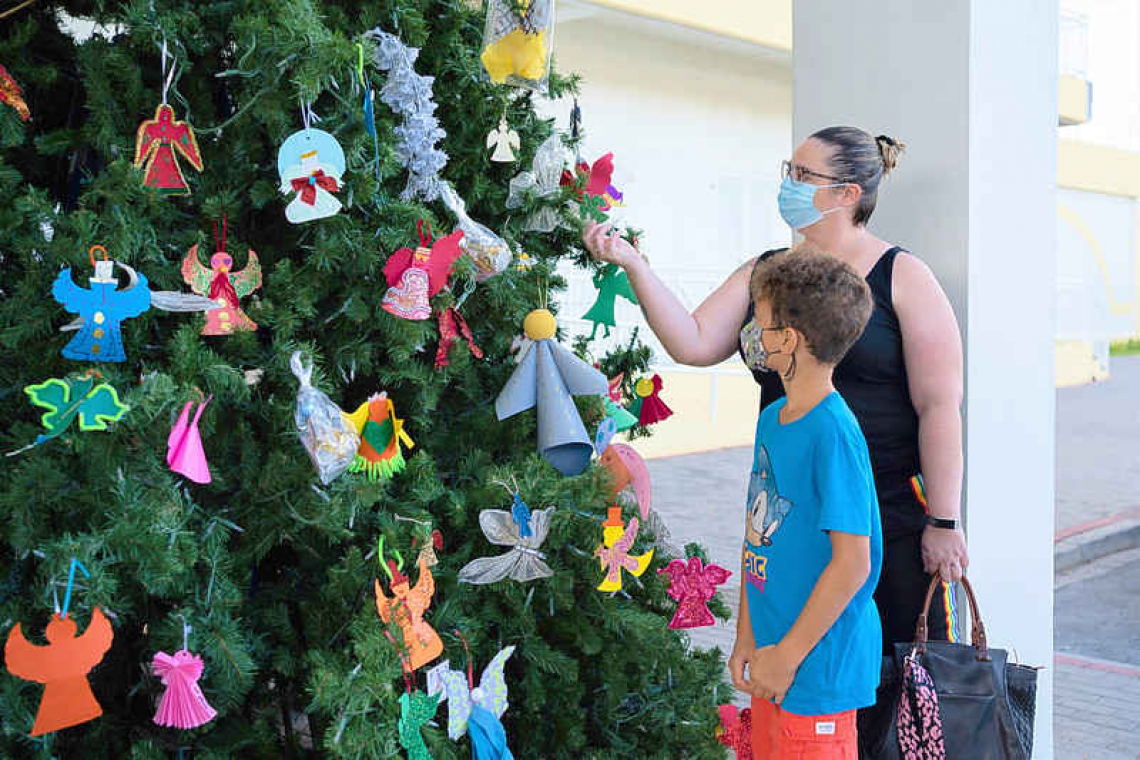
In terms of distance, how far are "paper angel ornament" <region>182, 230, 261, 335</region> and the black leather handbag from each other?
1.50 meters

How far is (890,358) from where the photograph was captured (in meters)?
2.43

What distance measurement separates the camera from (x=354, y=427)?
205 centimetres

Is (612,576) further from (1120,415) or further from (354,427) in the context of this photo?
(1120,415)

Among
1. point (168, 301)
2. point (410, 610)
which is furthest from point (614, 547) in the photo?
point (168, 301)

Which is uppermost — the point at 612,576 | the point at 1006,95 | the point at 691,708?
the point at 1006,95

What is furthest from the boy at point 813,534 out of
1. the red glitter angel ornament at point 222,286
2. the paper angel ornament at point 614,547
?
the red glitter angel ornament at point 222,286

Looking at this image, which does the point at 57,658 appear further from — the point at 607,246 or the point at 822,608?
the point at 607,246

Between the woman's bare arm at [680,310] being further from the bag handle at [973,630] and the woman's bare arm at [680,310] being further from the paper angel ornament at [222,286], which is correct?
the paper angel ornament at [222,286]

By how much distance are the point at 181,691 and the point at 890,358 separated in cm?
156

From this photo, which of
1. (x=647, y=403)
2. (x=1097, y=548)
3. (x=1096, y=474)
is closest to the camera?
(x=647, y=403)

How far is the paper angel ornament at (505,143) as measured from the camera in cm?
252

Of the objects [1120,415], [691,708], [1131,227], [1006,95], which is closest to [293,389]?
[691,708]

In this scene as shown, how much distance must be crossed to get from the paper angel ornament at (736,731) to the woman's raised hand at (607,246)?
1.07m

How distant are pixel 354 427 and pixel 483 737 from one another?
2.29ft
